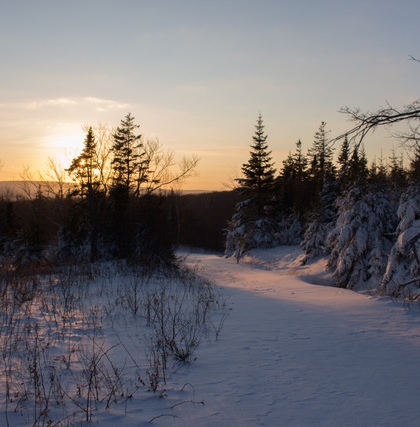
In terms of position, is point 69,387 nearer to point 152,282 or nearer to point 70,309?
→ point 70,309

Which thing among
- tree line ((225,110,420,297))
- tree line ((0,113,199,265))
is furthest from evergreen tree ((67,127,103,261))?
tree line ((225,110,420,297))

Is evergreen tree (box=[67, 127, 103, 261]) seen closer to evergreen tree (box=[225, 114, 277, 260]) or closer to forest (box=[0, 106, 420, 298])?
forest (box=[0, 106, 420, 298])

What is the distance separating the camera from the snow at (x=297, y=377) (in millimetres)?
3607

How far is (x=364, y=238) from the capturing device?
23.1 metres

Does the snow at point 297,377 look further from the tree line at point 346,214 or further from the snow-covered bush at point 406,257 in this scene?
the snow-covered bush at point 406,257

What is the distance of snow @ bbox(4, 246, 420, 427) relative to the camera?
11.8 ft

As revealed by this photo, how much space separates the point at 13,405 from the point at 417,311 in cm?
754

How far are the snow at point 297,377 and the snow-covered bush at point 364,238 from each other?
15.7m

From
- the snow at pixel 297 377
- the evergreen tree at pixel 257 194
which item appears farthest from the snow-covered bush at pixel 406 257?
the evergreen tree at pixel 257 194

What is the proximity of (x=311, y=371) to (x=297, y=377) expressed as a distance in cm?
31

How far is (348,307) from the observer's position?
8.95m

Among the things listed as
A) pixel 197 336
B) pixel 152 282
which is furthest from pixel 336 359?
pixel 152 282

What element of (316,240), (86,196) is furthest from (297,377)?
(316,240)

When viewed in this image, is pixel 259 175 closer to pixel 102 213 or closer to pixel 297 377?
pixel 102 213
